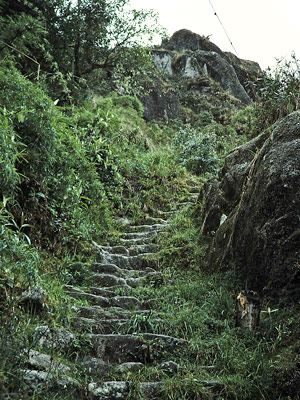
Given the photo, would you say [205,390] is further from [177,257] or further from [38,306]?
[177,257]

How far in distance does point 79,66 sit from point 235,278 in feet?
28.0

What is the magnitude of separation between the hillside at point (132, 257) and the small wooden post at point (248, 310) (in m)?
0.07

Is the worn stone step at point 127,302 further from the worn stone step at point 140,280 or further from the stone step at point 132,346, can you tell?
the stone step at point 132,346

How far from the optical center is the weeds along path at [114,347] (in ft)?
8.67

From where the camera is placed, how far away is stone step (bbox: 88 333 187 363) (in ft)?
10.5

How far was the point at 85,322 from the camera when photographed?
11.9 ft

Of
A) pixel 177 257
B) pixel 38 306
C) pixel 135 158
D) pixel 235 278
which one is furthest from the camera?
pixel 135 158

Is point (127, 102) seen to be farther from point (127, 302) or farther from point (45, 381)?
point (45, 381)

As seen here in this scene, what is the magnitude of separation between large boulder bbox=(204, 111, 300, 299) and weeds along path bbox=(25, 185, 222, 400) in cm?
111

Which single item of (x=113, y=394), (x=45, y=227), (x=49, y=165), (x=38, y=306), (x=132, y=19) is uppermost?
(x=132, y=19)

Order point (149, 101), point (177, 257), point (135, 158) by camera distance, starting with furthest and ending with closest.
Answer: point (149, 101), point (135, 158), point (177, 257)

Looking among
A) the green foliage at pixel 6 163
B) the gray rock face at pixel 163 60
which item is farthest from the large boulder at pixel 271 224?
the gray rock face at pixel 163 60

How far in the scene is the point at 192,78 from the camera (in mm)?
20422

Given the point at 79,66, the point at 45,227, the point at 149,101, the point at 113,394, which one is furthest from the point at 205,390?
the point at 149,101
